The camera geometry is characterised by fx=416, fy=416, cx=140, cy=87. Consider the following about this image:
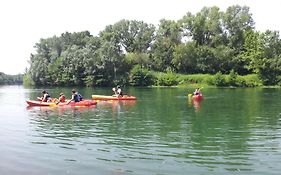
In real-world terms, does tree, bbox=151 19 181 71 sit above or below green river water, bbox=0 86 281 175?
above

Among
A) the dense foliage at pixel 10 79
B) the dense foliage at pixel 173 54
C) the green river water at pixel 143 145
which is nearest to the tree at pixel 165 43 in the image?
the dense foliage at pixel 173 54

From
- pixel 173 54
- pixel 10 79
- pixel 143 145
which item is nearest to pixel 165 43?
pixel 173 54

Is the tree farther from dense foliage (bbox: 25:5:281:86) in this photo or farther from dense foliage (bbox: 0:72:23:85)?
dense foliage (bbox: 0:72:23:85)

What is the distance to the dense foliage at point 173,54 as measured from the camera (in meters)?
79.4

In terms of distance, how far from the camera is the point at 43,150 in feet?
51.5

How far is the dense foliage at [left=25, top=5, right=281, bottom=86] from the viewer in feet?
260

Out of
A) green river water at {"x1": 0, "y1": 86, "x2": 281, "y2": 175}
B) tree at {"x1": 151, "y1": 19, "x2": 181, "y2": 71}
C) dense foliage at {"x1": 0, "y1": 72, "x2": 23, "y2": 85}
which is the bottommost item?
green river water at {"x1": 0, "y1": 86, "x2": 281, "y2": 175}

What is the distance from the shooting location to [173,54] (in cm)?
8900

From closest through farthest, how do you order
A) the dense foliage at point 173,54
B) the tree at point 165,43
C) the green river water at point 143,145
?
the green river water at point 143,145, the dense foliage at point 173,54, the tree at point 165,43

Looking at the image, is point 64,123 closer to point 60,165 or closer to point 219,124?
point 219,124

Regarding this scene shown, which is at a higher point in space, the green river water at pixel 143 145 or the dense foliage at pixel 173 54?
the dense foliage at pixel 173 54

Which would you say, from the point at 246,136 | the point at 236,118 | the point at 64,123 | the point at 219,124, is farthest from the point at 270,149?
the point at 64,123

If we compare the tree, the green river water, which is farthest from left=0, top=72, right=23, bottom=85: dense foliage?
the green river water

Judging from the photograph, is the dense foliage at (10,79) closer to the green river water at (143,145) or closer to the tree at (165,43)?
the tree at (165,43)
